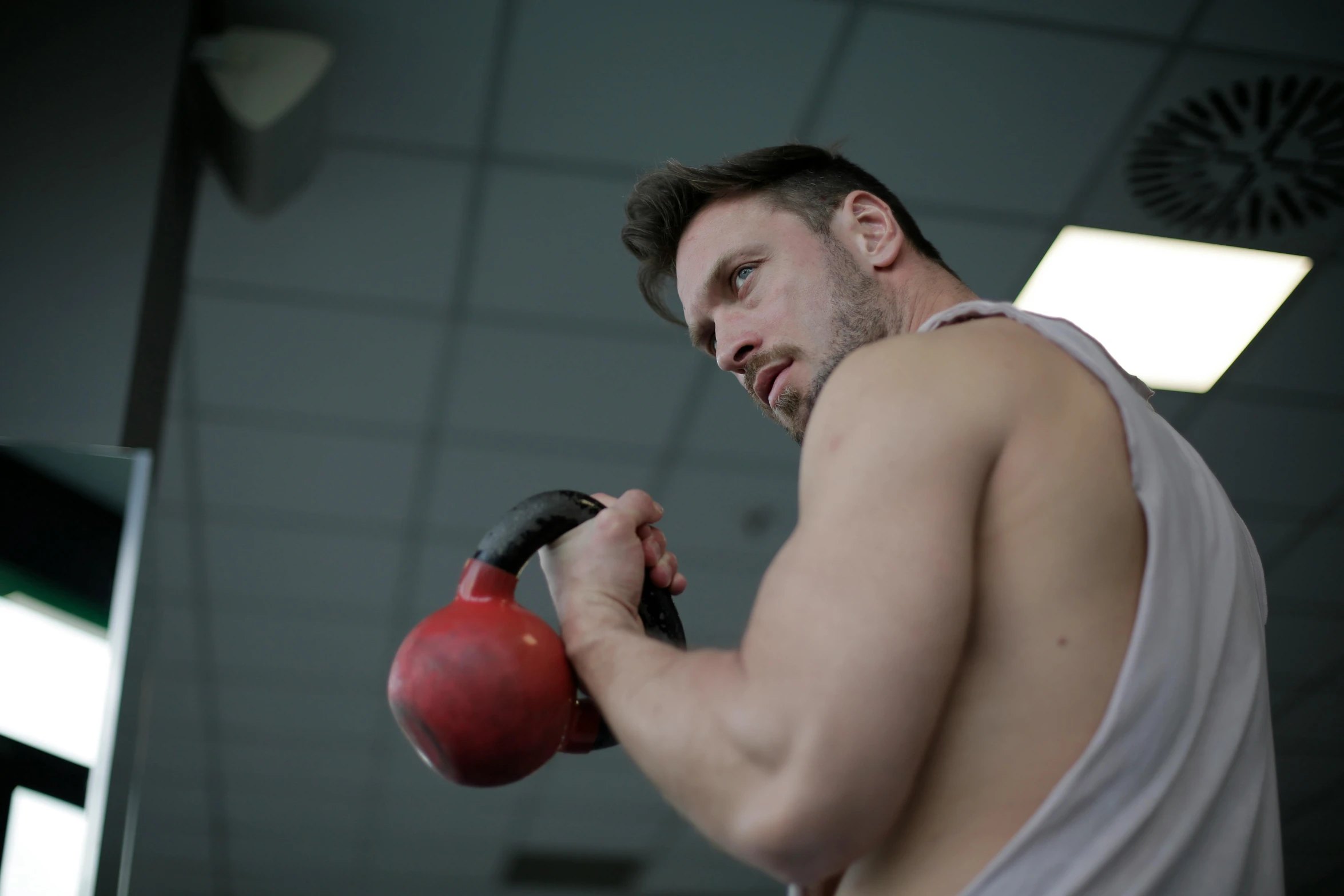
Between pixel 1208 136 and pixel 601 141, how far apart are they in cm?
123

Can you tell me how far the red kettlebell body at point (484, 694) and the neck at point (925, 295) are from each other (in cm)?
57

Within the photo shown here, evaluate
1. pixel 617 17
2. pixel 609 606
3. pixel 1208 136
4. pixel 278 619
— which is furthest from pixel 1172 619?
pixel 278 619

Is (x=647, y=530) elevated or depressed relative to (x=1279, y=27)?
depressed

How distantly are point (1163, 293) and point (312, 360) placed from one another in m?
2.06

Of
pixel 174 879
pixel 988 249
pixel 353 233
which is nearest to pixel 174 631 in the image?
pixel 353 233

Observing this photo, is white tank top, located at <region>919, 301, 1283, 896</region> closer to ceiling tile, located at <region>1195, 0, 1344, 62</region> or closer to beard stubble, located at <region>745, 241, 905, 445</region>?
beard stubble, located at <region>745, 241, 905, 445</region>

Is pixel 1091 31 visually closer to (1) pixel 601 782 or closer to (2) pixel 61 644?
(2) pixel 61 644

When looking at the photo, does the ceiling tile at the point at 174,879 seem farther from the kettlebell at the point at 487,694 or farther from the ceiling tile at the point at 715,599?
the kettlebell at the point at 487,694

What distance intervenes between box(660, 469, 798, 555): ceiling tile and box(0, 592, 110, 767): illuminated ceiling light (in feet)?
6.24

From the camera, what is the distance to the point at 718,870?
5.62 metres

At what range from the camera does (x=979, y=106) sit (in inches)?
89.0

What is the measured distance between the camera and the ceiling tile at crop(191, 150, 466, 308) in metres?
2.37

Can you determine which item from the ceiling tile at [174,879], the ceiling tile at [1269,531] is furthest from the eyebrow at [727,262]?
the ceiling tile at [174,879]

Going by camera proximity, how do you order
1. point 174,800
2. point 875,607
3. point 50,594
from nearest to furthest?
1. point 875,607
2. point 50,594
3. point 174,800
